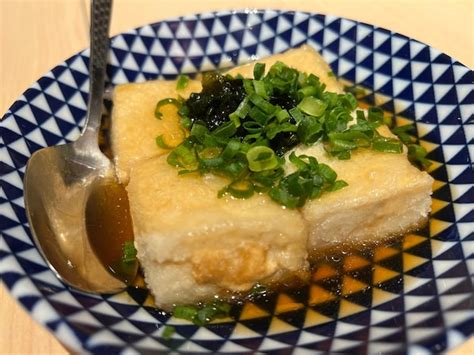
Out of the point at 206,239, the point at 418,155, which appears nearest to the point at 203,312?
the point at 206,239

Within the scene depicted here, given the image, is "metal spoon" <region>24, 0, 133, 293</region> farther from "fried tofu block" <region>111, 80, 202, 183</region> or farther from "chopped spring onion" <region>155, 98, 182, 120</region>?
"chopped spring onion" <region>155, 98, 182, 120</region>

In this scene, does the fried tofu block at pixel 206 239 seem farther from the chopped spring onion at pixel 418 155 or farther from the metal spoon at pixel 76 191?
the chopped spring onion at pixel 418 155

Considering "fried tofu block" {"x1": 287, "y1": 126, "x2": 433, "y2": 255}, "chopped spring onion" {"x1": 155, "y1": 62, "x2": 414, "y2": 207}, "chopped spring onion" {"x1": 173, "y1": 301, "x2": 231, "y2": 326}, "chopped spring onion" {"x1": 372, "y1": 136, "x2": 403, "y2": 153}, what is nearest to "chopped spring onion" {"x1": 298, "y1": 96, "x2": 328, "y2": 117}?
"chopped spring onion" {"x1": 155, "y1": 62, "x2": 414, "y2": 207}

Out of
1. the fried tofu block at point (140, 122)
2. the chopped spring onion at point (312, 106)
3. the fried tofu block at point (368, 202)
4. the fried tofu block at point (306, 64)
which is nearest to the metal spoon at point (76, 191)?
the fried tofu block at point (140, 122)

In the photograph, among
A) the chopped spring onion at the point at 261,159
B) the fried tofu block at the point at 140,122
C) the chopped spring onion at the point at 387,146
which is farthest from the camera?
the fried tofu block at the point at 140,122

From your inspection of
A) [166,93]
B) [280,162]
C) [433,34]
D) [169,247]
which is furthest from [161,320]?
[433,34]

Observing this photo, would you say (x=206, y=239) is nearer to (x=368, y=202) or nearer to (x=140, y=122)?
(x=368, y=202)

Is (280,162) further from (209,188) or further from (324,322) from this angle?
(324,322)
